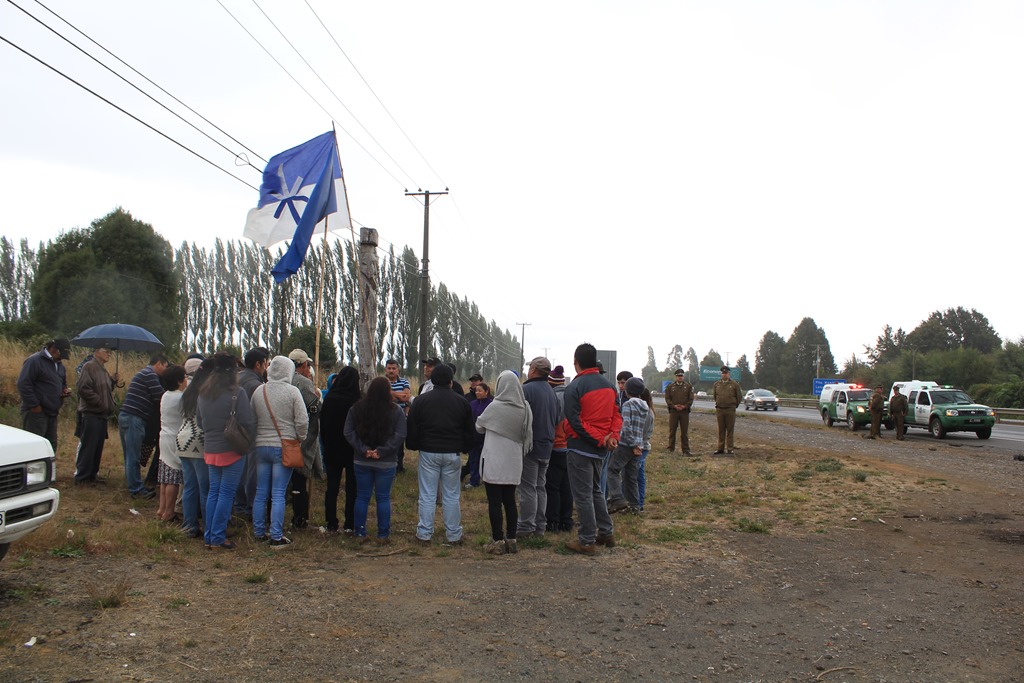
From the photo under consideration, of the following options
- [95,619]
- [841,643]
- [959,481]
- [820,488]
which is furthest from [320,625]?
[959,481]

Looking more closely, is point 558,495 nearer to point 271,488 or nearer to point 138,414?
point 271,488

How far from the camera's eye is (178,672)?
13.4ft

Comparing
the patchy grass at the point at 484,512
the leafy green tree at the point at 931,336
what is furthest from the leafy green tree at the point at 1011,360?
the patchy grass at the point at 484,512

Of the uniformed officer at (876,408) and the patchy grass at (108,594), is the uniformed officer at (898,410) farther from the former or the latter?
the patchy grass at (108,594)

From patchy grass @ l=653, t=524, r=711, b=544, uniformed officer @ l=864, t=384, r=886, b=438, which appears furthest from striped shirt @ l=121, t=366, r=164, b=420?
uniformed officer @ l=864, t=384, r=886, b=438

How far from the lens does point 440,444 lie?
7.57 meters

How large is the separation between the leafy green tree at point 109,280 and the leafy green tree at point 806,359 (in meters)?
107

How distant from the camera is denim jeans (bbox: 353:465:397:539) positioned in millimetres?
7664

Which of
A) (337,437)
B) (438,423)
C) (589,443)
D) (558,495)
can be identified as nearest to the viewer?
(589,443)

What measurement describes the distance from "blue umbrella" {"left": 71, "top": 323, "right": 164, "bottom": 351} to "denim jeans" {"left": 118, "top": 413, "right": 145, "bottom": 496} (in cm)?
298

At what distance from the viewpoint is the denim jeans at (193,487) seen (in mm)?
7465

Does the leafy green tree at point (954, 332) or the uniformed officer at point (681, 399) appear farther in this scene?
the leafy green tree at point (954, 332)

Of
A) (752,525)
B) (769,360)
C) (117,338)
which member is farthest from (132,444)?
(769,360)

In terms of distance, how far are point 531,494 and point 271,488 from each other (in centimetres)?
277
